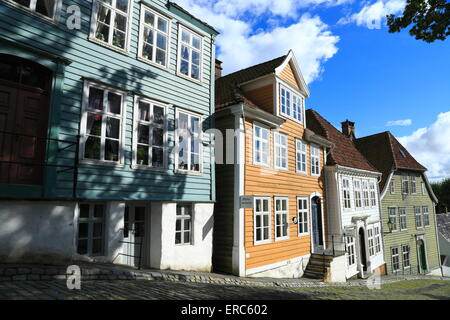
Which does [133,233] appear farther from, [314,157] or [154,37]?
[314,157]

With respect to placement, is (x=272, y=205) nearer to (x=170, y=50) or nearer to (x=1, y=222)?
(x=170, y=50)

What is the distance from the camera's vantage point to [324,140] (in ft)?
57.9

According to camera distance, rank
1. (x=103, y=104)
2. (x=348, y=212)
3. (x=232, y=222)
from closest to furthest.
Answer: (x=103, y=104)
(x=232, y=222)
(x=348, y=212)

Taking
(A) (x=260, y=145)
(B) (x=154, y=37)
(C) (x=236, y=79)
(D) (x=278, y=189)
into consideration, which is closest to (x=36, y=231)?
(B) (x=154, y=37)

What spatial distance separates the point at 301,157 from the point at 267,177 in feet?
12.9

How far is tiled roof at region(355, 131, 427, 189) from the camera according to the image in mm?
24969

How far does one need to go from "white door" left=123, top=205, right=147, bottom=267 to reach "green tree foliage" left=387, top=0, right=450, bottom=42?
393 inches

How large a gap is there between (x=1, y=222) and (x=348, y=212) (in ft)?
60.1

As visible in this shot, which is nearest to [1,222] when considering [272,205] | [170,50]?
[170,50]

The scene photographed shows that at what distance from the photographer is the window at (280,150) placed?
1402 centimetres

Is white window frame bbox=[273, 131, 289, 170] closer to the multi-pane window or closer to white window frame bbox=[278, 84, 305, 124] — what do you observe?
white window frame bbox=[278, 84, 305, 124]

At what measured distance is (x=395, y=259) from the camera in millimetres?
24031

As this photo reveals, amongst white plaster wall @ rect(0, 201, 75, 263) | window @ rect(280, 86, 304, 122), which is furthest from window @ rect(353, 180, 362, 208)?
white plaster wall @ rect(0, 201, 75, 263)
